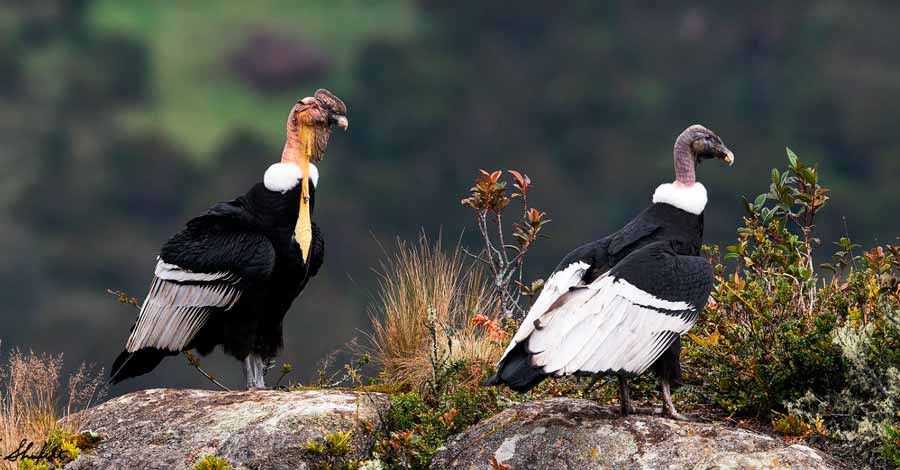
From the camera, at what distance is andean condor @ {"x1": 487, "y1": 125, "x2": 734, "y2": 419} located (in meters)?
6.78

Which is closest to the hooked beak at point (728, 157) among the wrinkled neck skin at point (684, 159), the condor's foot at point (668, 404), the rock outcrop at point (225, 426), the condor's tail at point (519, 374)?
the wrinkled neck skin at point (684, 159)

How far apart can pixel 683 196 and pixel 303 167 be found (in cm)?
312

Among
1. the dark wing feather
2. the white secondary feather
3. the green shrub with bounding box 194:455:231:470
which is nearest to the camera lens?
the white secondary feather

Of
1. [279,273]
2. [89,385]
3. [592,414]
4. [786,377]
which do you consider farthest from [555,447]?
[89,385]

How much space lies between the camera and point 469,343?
9094 millimetres

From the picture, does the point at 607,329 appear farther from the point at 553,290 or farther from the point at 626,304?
the point at 553,290

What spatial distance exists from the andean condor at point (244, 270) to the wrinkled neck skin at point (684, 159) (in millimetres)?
2738

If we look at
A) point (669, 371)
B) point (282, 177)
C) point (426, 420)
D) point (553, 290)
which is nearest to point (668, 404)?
point (669, 371)

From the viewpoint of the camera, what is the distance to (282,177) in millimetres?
9125

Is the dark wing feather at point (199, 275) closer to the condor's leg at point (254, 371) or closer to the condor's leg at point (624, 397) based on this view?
the condor's leg at point (254, 371)

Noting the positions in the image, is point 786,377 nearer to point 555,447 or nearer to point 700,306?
point 700,306

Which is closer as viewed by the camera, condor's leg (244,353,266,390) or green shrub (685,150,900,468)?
green shrub (685,150,900,468)

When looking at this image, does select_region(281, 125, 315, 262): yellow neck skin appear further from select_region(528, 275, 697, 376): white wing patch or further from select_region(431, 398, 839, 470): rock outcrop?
select_region(528, 275, 697, 376): white wing patch

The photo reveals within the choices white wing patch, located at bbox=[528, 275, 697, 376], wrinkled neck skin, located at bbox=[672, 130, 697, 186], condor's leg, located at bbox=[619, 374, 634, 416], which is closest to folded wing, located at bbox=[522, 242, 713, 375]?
white wing patch, located at bbox=[528, 275, 697, 376]
